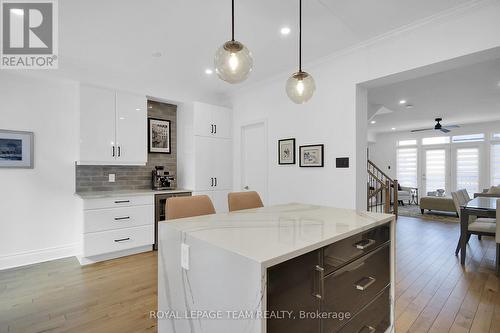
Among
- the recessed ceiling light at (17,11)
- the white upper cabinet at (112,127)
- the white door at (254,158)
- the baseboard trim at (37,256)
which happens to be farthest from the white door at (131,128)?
the white door at (254,158)

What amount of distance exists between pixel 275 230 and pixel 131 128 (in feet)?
10.5

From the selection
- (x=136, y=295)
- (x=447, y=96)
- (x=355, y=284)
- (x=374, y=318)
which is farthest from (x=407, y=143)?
(x=136, y=295)

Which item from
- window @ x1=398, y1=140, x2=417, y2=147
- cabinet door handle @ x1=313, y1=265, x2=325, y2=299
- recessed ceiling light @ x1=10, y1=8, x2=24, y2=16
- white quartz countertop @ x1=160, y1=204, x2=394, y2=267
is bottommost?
cabinet door handle @ x1=313, y1=265, x2=325, y2=299

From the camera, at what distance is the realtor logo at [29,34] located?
2303mm

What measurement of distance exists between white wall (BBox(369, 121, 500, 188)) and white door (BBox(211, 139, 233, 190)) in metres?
7.52

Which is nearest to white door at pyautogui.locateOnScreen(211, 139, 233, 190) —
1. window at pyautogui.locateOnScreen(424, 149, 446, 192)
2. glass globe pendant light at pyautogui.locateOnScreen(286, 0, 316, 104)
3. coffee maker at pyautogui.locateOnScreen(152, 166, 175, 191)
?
coffee maker at pyautogui.locateOnScreen(152, 166, 175, 191)

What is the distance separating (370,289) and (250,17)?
253cm

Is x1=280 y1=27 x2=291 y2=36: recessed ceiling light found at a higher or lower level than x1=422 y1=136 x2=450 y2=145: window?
higher

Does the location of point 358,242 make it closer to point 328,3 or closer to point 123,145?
point 328,3

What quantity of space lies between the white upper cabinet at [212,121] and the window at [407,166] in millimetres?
7766

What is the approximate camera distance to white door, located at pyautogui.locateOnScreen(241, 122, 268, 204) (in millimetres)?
4289

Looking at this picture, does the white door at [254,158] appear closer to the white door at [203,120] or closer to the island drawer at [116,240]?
the white door at [203,120]

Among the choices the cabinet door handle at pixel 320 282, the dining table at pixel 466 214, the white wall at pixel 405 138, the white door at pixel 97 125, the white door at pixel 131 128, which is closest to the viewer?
the cabinet door handle at pixel 320 282

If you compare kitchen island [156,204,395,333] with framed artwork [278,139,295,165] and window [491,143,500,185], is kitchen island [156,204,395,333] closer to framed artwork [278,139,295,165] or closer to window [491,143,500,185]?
framed artwork [278,139,295,165]
